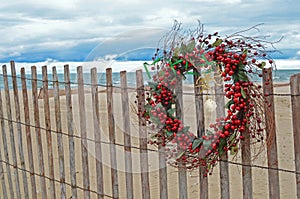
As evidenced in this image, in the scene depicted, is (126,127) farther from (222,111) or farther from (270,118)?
(270,118)

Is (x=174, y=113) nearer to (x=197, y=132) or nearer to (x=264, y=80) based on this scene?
(x=197, y=132)

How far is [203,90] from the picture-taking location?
2.64 m

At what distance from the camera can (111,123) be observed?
3.29 meters

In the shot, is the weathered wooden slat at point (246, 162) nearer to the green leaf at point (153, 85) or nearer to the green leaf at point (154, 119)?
the green leaf at point (154, 119)

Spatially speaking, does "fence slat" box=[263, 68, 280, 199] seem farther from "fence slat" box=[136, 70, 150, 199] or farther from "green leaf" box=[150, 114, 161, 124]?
"fence slat" box=[136, 70, 150, 199]

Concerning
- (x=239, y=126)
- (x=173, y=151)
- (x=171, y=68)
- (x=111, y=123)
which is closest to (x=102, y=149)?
(x=111, y=123)

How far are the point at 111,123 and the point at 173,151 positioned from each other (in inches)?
27.3

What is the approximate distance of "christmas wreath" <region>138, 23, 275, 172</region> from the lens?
2441 millimetres


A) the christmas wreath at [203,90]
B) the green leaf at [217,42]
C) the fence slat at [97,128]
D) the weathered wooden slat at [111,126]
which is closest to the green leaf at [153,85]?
the christmas wreath at [203,90]

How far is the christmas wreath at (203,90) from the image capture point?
244cm

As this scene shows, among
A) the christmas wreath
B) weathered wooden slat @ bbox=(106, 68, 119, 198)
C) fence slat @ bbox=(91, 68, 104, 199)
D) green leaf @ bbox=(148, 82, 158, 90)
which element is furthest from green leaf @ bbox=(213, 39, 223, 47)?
fence slat @ bbox=(91, 68, 104, 199)

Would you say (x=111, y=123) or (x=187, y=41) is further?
(x=111, y=123)

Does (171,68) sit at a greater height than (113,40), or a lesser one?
lesser

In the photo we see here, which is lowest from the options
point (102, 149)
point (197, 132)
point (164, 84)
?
point (102, 149)
